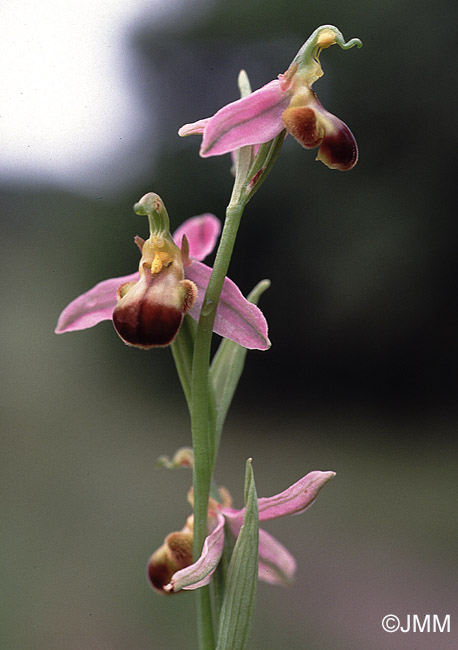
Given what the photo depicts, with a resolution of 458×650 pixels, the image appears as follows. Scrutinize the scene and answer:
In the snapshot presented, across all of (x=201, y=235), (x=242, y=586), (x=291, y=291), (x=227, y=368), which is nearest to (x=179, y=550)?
(x=242, y=586)

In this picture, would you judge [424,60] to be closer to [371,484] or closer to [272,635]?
[371,484]

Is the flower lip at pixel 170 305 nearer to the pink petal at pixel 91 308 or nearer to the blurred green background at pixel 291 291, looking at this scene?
the pink petal at pixel 91 308

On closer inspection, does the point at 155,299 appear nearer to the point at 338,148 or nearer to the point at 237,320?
the point at 237,320

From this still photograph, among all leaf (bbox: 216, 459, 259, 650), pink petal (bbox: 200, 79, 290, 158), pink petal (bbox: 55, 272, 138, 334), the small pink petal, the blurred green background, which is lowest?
leaf (bbox: 216, 459, 259, 650)

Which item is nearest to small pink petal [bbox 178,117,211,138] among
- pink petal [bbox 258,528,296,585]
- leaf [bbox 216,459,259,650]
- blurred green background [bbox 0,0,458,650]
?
leaf [bbox 216,459,259,650]

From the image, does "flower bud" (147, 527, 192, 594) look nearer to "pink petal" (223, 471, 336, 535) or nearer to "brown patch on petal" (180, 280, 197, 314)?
"pink petal" (223, 471, 336, 535)

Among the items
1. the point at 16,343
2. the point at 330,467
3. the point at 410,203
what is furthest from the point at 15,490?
the point at 410,203
